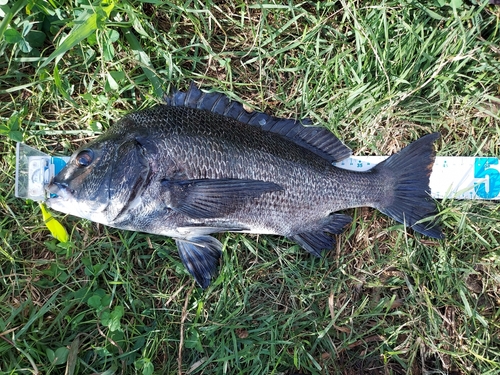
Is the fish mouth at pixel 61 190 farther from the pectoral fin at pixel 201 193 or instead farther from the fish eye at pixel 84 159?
the pectoral fin at pixel 201 193

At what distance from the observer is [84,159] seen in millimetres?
2662

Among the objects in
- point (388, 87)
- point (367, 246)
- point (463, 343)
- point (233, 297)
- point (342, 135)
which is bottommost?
point (463, 343)

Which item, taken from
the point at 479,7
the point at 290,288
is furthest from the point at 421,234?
A: the point at 479,7

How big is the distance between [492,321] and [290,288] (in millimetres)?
1601

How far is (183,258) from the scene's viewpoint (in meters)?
2.99

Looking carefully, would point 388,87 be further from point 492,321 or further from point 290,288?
point 492,321

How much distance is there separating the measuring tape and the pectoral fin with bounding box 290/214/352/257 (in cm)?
55

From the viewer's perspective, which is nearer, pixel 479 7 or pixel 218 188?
pixel 218 188

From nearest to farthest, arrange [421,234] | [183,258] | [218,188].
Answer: [218,188], [183,258], [421,234]

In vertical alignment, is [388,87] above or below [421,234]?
above

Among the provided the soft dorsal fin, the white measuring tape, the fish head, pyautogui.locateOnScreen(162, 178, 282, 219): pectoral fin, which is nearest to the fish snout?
the fish head

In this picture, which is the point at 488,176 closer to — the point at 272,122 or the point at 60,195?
the point at 272,122

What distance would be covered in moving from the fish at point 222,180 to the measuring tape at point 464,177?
189 mm

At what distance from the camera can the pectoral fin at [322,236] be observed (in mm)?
3037
